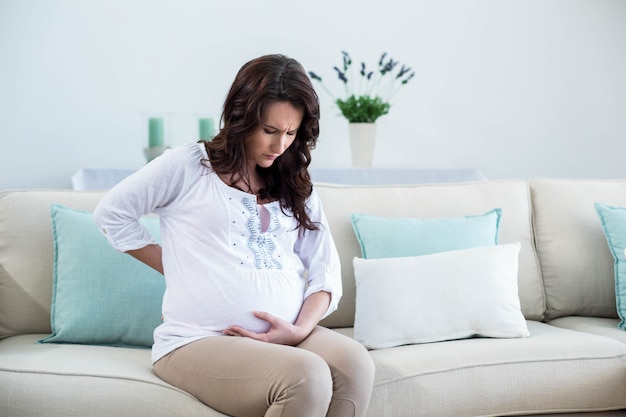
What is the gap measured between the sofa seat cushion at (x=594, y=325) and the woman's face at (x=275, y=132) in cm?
116

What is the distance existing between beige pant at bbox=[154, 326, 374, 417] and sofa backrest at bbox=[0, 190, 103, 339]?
24.8 inches

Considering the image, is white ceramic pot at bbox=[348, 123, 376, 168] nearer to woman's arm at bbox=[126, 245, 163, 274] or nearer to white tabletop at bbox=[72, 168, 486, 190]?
white tabletop at bbox=[72, 168, 486, 190]

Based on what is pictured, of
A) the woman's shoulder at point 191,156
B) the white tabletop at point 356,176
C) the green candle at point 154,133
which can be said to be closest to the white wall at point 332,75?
the green candle at point 154,133

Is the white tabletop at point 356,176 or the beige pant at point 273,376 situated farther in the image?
the white tabletop at point 356,176

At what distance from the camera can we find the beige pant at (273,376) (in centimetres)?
163

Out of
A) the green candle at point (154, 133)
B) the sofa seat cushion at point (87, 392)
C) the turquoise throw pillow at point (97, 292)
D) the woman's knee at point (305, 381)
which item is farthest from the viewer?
the green candle at point (154, 133)

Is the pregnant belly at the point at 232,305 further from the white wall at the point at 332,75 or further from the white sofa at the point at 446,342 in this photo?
the white wall at the point at 332,75

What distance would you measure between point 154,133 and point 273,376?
1.68m

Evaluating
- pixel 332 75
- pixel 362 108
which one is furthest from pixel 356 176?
pixel 332 75

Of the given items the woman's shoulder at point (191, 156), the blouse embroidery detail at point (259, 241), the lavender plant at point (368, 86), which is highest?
the lavender plant at point (368, 86)

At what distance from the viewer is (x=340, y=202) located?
2621 mm

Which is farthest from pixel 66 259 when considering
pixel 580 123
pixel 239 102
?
pixel 580 123

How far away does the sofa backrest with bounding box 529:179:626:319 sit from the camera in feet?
8.70

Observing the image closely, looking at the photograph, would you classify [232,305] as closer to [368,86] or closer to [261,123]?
[261,123]
